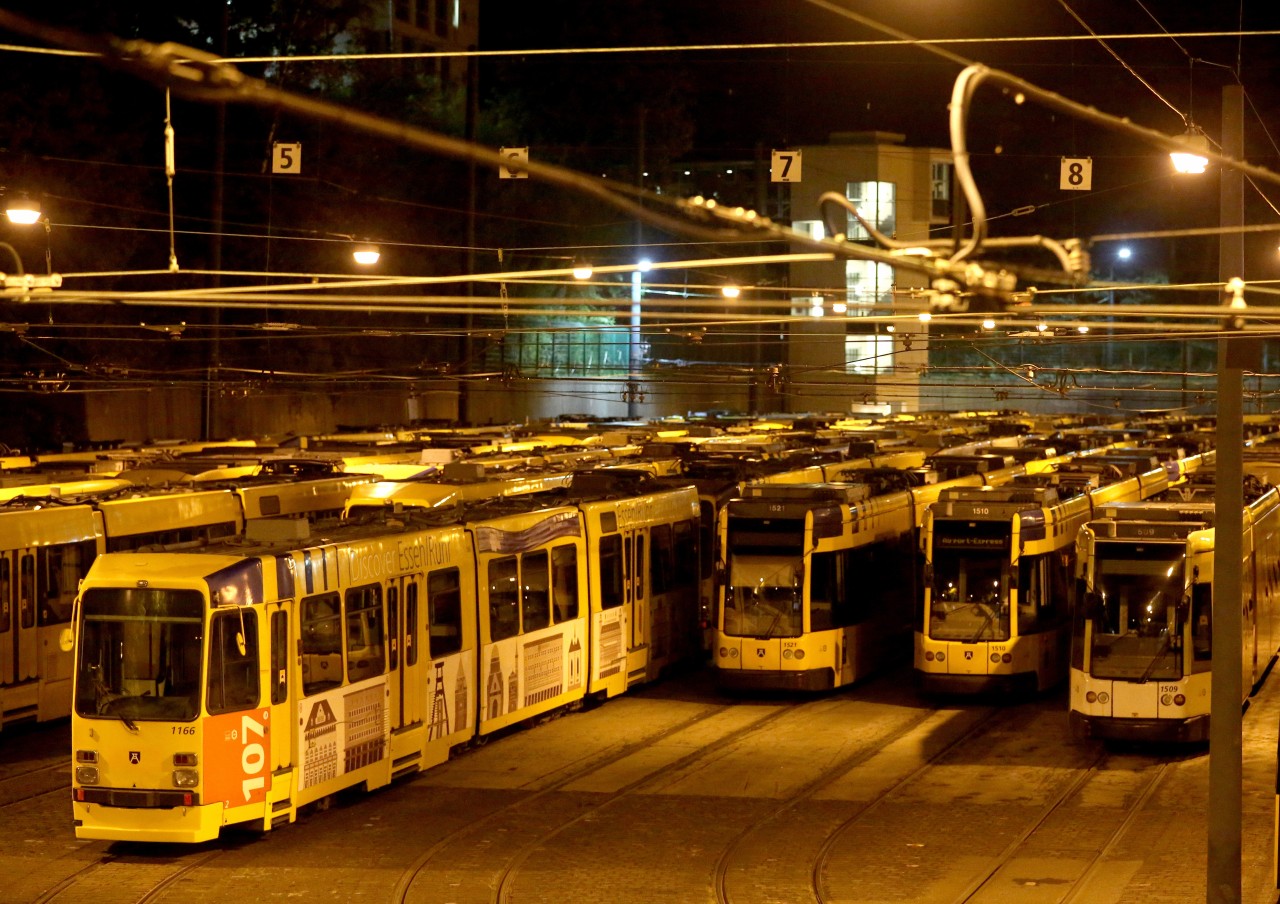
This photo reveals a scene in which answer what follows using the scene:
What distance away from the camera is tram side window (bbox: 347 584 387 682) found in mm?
15203

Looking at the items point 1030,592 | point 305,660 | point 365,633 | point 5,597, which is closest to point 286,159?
point 5,597

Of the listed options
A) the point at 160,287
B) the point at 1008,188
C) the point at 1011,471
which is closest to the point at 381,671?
the point at 1011,471

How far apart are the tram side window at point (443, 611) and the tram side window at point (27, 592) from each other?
5391 millimetres

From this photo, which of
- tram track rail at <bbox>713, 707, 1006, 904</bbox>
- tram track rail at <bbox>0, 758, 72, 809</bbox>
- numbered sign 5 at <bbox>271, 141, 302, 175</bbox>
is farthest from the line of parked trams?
numbered sign 5 at <bbox>271, 141, 302, 175</bbox>

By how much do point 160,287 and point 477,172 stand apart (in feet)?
63.1

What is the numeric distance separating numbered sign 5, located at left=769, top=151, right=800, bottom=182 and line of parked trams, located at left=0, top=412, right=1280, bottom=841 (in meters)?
4.75

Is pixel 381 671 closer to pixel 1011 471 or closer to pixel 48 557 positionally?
pixel 48 557

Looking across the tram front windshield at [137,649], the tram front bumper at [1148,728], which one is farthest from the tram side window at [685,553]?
the tram front windshield at [137,649]

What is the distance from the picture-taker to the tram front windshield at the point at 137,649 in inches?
537

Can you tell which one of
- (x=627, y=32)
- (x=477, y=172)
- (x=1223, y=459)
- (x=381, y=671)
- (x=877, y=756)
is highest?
(x=627, y=32)

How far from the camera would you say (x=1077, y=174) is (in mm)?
25453

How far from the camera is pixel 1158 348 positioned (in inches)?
3194

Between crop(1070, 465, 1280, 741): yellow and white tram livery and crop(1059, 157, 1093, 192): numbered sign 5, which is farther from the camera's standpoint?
crop(1059, 157, 1093, 192): numbered sign 5

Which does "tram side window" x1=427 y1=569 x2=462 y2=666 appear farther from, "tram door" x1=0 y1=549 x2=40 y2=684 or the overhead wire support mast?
the overhead wire support mast
